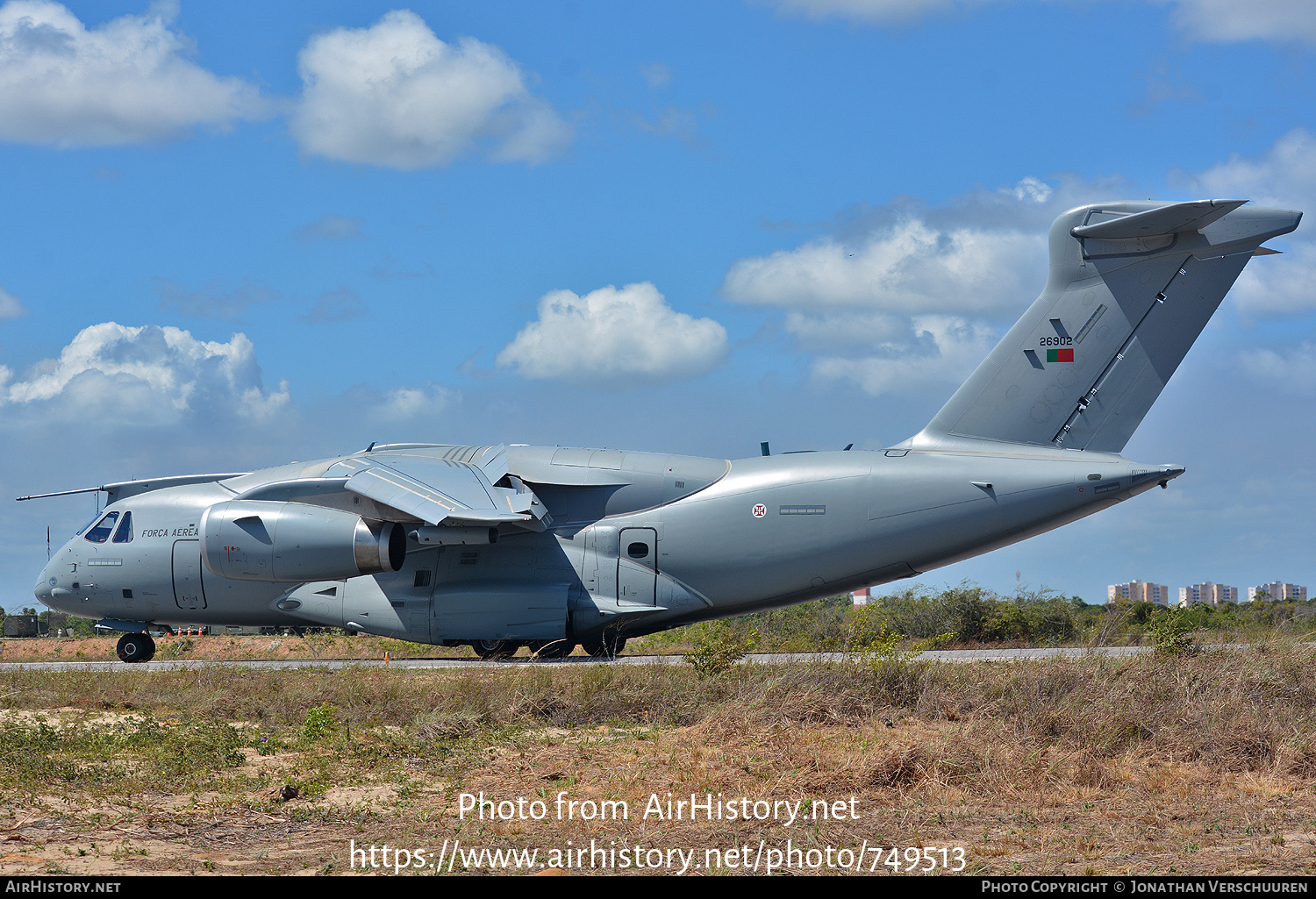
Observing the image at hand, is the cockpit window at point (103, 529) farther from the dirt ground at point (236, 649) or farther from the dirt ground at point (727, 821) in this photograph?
the dirt ground at point (727, 821)

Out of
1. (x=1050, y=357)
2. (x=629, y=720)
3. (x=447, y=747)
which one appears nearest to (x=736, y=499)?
(x=1050, y=357)

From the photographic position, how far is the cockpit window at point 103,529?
771 inches

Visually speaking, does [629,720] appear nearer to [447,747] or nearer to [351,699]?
[447,747]

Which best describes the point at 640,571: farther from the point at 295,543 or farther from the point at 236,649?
the point at 236,649

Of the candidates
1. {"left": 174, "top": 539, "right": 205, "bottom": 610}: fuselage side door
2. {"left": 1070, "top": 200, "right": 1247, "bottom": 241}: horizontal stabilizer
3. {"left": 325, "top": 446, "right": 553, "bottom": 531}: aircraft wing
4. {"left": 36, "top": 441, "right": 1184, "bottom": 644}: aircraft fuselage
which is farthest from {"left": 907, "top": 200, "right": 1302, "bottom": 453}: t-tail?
{"left": 174, "top": 539, "right": 205, "bottom": 610}: fuselage side door

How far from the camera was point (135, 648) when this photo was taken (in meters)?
19.8

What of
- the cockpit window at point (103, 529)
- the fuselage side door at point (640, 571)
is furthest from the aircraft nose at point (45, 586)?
the fuselage side door at point (640, 571)

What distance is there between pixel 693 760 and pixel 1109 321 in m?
10.6

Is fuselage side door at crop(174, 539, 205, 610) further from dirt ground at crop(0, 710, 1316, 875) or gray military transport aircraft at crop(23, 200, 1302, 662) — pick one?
dirt ground at crop(0, 710, 1316, 875)

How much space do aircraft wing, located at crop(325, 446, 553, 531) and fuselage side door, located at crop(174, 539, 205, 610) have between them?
127 inches

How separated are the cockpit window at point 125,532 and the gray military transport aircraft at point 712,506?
0.32m

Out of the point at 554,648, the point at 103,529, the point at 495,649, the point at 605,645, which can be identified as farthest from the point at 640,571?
the point at 103,529

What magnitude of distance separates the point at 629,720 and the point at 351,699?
3280 millimetres
